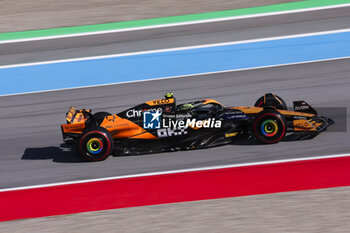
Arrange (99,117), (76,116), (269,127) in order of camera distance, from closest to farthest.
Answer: (269,127) → (76,116) → (99,117)

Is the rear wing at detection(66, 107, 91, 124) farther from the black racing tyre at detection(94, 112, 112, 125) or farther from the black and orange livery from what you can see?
the black racing tyre at detection(94, 112, 112, 125)

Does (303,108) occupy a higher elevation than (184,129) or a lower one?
higher

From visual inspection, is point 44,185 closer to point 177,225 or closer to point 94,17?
point 177,225

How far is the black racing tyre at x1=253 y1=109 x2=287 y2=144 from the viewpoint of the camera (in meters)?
8.94

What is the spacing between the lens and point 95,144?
9172mm

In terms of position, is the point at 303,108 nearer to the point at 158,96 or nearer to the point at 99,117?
the point at 99,117

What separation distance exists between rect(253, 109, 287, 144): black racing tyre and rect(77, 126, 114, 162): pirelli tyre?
242cm

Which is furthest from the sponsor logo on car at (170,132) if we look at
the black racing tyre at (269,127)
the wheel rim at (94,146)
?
the black racing tyre at (269,127)

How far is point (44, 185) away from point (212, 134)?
2.84m

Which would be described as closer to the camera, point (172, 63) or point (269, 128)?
point (269, 128)

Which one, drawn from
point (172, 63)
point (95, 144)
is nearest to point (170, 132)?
point (95, 144)

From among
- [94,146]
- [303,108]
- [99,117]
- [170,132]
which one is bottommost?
[94,146]

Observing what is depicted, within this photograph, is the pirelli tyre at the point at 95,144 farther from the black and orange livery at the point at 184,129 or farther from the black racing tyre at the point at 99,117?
the black racing tyre at the point at 99,117

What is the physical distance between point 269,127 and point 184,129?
1.39m
